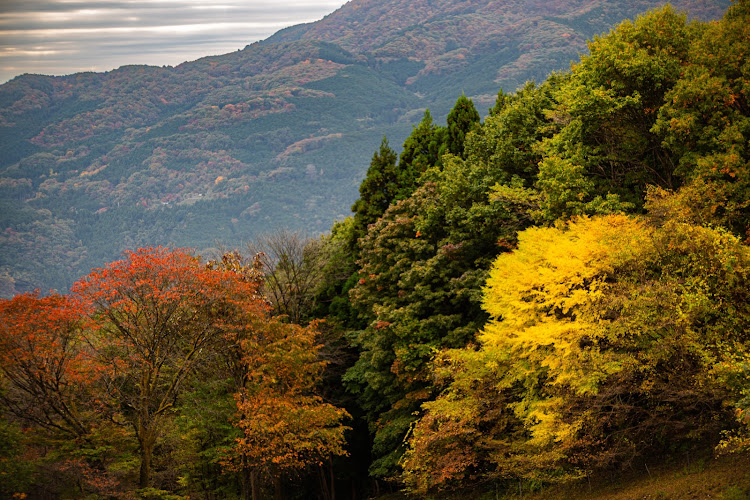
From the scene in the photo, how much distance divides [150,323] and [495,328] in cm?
1409

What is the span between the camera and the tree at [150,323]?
27.8m

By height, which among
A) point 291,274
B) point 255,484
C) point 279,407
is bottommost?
point 255,484

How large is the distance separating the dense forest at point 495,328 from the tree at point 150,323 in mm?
117

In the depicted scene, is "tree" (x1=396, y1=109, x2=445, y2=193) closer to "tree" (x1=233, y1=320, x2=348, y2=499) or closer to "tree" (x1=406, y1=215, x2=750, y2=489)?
"tree" (x1=233, y1=320, x2=348, y2=499)

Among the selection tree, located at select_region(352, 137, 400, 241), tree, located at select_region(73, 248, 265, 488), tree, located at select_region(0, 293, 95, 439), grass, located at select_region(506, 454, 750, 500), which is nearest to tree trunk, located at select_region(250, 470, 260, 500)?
tree, located at select_region(73, 248, 265, 488)

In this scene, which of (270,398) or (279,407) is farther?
(270,398)

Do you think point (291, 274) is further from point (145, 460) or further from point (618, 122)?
point (618, 122)

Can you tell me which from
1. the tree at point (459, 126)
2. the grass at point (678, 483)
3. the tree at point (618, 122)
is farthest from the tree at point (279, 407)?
the tree at point (459, 126)

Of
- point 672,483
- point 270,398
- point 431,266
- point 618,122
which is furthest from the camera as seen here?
point 431,266

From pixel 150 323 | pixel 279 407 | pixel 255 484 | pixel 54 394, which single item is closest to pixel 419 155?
pixel 279 407

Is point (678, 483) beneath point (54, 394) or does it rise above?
beneath

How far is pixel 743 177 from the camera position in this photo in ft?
77.2

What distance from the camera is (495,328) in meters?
23.2

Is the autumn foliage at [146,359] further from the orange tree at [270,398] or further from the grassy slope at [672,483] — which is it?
the grassy slope at [672,483]
